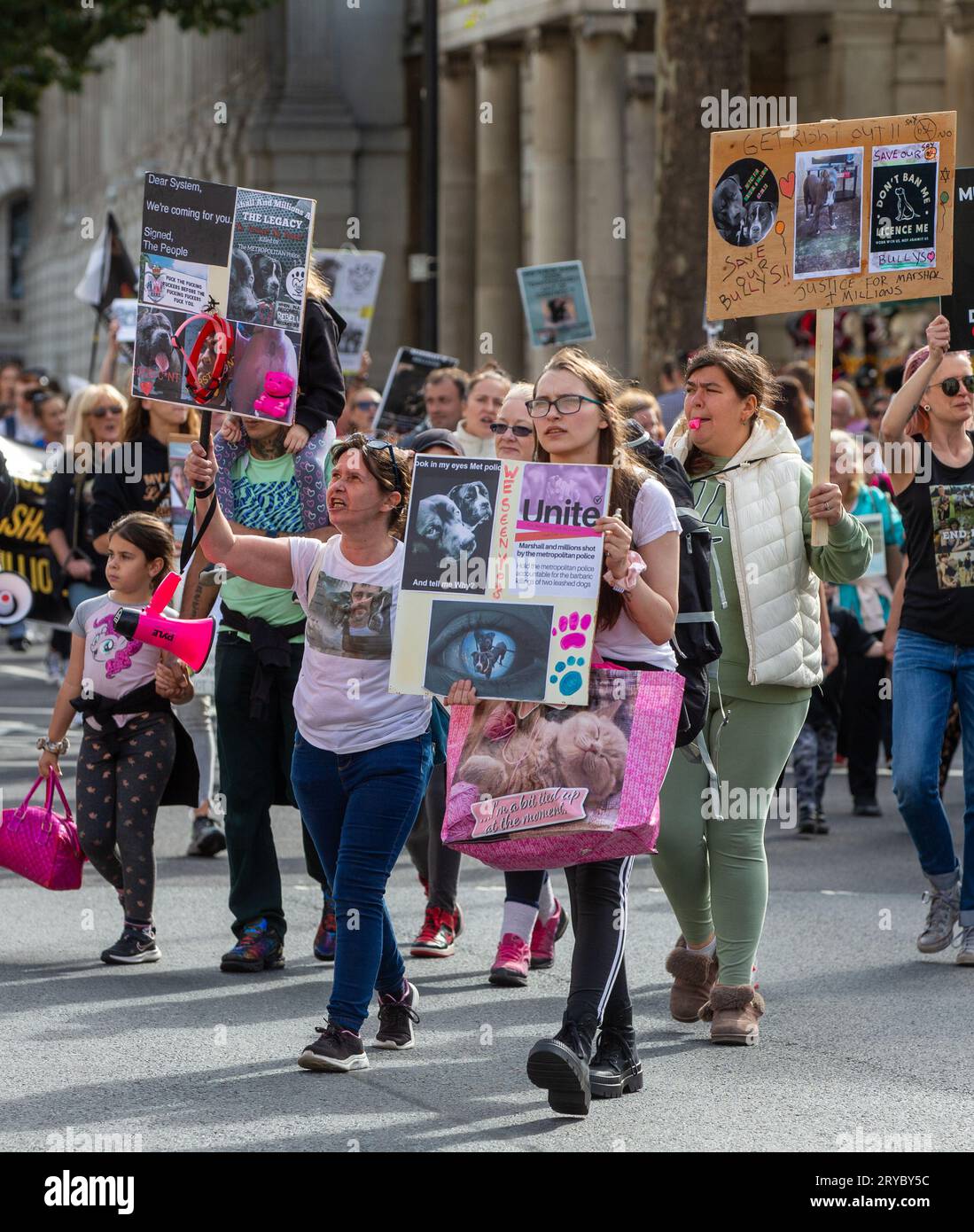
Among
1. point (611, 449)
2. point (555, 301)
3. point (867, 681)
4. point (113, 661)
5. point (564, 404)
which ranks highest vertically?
point (555, 301)

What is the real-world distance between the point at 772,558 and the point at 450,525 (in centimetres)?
141

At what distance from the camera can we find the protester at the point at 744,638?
683 cm

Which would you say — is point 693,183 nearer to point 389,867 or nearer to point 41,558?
point 41,558

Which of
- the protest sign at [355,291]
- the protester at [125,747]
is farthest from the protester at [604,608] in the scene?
the protest sign at [355,291]

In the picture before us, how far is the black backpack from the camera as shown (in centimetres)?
625

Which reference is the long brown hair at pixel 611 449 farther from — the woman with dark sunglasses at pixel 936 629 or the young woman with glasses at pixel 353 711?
the woman with dark sunglasses at pixel 936 629

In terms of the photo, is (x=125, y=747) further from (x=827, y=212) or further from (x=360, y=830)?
(x=827, y=212)

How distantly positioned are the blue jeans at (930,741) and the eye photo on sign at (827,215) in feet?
5.27

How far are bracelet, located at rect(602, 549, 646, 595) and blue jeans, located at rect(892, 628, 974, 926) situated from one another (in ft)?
8.64

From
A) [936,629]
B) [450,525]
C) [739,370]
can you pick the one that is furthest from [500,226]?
[450,525]

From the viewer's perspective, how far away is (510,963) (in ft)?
25.2

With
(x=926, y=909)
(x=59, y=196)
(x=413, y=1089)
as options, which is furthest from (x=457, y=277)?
(x=59, y=196)

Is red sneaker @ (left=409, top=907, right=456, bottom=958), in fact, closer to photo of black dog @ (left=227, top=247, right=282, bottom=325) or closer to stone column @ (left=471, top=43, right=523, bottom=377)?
photo of black dog @ (left=227, top=247, right=282, bottom=325)
